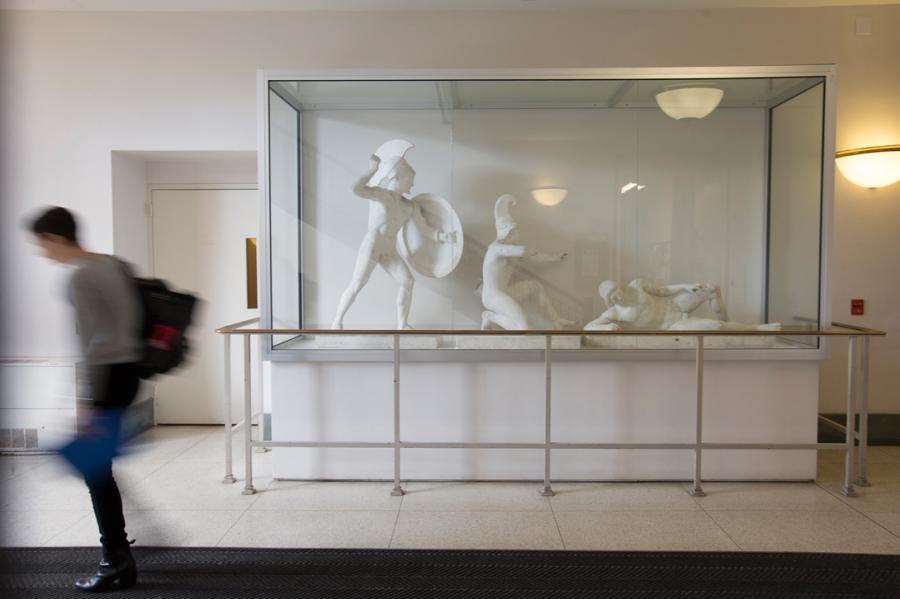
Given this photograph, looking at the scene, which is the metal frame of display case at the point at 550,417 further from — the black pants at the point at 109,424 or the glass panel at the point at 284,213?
the black pants at the point at 109,424

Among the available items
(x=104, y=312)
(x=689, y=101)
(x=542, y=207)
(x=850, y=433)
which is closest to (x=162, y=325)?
(x=104, y=312)

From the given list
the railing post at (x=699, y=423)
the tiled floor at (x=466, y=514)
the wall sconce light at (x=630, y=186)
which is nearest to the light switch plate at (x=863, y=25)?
the wall sconce light at (x=630, y=186)

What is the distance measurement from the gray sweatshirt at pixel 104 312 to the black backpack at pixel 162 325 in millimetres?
37

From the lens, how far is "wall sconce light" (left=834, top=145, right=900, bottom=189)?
4.25 meters

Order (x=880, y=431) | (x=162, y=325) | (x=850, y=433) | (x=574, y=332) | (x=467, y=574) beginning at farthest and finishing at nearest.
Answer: (x=880, y=431) < (x=850, y=433) < (x=574, y=332) < (x=467, y=574) < (x=162, y=325)

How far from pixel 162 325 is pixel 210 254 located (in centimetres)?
293

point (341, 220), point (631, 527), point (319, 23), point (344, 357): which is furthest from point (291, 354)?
point (319, 23)

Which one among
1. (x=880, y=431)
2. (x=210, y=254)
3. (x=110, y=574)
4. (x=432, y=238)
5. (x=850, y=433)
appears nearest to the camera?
(x=110, y=574)

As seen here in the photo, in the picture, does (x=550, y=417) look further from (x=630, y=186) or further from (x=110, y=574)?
(x=110, y=574)

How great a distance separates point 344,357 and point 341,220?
894 mm

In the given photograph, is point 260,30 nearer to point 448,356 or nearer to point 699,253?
point 448,356

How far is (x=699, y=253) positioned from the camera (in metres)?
3.98

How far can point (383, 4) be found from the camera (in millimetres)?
4438

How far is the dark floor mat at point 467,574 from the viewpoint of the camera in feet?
8.11
